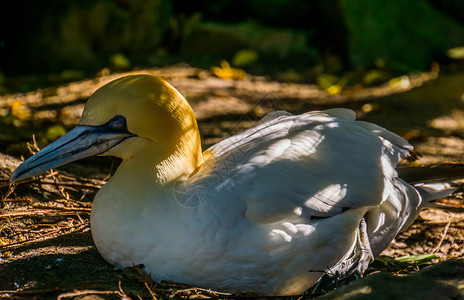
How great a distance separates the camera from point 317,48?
949 centimetres

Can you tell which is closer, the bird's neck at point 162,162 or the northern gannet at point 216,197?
the northern gannet at point 216,197

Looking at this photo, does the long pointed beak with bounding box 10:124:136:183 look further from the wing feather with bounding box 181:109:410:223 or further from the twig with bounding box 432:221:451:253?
the twig with bounding box 432:221:451:253

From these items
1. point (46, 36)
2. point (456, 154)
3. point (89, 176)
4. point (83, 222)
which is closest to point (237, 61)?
point (46, 36)

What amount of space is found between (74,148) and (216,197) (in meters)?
0.76

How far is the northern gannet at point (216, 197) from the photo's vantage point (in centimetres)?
307

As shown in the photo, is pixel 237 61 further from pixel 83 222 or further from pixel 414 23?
pixel 83 222

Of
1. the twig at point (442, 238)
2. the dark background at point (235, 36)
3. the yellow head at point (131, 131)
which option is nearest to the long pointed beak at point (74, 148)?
the yellow head at point (131, 131)

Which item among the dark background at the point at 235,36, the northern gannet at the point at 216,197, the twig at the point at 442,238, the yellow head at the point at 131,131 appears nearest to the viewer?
the northern gannet at the point at 216,197

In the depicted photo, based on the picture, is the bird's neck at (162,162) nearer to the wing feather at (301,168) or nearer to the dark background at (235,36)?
the wing feather at (301,168)

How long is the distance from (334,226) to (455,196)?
178 cm

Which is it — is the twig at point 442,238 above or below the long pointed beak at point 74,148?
below

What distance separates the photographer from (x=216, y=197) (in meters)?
3.13

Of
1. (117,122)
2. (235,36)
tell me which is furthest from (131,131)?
(235,36)

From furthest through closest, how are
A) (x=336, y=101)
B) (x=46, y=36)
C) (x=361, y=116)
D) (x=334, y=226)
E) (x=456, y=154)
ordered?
(x=46, y=36) → (x=336, y=101) → (x=361, y=116) → (x=456, y=154) → (x=334, y=226)
